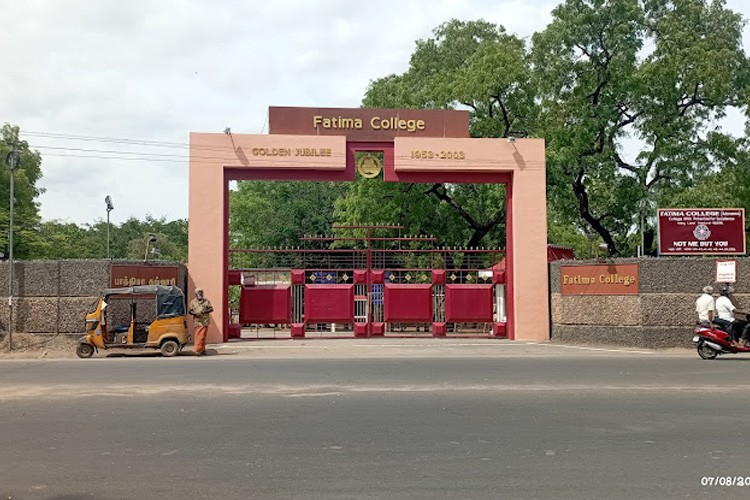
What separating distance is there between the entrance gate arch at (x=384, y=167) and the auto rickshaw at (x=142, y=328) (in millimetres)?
3813

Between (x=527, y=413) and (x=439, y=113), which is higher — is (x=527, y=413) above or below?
below

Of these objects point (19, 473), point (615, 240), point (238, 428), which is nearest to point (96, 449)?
point (19, 473)

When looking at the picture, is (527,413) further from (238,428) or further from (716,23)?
(716,23)

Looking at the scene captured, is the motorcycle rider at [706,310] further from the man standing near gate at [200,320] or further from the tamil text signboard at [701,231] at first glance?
the man standing near gate at [200,320]

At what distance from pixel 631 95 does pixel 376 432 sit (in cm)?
2721

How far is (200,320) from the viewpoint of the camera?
63.6ft

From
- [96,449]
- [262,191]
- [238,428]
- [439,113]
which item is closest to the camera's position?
[96,449]

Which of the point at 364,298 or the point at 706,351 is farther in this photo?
the point at 364,298

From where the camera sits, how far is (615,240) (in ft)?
129

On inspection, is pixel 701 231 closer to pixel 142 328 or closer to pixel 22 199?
pixel 142 328

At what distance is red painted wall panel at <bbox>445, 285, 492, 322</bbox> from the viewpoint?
953 inches

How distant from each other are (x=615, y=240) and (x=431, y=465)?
34.9 meters

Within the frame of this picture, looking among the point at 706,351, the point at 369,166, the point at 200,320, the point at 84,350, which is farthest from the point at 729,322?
the point at 84,350
